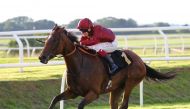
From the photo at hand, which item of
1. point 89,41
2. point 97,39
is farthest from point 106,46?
point 89,41

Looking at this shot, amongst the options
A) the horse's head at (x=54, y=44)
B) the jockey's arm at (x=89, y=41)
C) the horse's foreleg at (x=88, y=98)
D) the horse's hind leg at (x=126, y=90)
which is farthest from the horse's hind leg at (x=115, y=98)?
the horse's head at (x=54, y=44)

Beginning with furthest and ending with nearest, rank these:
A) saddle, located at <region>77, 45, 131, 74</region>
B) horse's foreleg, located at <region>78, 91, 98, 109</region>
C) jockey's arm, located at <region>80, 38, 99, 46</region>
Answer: saddle, located at <region>77, 45, 131, 74</region>
jockey's arm, located at <region>80, 38, 99, 46</region>
horse's foreleg, located at <region>78, 91, 98, 109</region>

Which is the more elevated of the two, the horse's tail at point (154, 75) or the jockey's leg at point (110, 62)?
the jockey's leg at point (110, 62)

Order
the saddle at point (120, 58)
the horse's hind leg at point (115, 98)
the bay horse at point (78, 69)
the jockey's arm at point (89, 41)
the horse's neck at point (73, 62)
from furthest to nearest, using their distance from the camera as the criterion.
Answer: the horse's hind leg at point (115, 98) → the saddle at point (120, 58) → the jockey's arm at point (89, 41) → the horse's neck at point (73, 62) → the bay horse at point (78, 69)

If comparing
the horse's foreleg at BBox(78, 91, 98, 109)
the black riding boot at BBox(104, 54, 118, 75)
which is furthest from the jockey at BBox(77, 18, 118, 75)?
the horse's foreleg at BBox(78, 91, 98, 109)

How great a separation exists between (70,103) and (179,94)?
3.04 metres

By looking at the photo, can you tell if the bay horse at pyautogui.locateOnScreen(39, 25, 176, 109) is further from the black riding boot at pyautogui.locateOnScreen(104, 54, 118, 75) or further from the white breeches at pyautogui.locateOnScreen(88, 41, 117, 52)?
the white breeches at pyautogui.locateOnScreen(88, 41, 117, 52)

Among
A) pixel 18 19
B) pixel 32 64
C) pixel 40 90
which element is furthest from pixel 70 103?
pixel 18 19

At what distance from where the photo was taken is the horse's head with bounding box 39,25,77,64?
9.53 meters

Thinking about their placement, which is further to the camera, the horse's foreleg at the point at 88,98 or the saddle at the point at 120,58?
the saddle at the point at 120,58

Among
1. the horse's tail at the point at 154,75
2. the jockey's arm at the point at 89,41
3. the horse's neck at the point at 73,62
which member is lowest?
the horse's tail at the point at 154,75

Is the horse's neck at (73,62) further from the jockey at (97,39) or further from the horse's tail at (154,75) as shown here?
the horse's tail at (154,75)

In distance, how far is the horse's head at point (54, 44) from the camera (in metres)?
9.53

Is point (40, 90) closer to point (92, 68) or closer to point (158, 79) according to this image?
point (158, 79)
